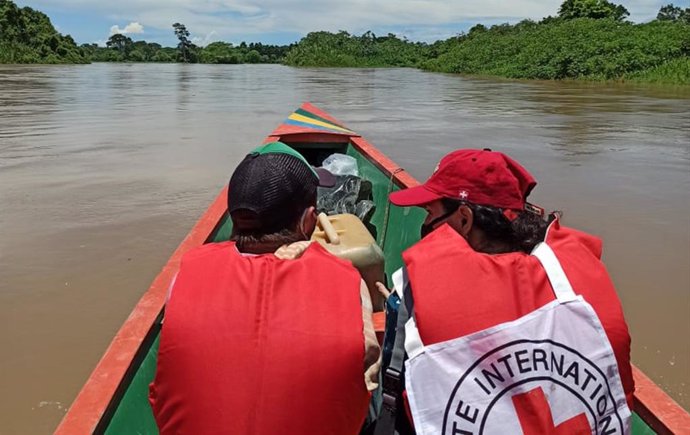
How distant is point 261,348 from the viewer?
1142 millimetres

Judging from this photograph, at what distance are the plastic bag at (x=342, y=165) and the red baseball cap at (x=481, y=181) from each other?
9.98 feet

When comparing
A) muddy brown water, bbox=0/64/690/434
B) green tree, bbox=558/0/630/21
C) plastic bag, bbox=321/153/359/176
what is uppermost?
green tree, bbox=558/0/630/21

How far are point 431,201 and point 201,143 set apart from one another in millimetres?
8637

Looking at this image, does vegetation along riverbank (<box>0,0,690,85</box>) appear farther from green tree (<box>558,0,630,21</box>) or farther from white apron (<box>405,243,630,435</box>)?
white apron (<box>405,243,630,435</box>)

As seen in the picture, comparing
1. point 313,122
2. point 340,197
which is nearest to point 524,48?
point 313,122

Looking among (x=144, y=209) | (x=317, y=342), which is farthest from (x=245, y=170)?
(x=144, y=209)

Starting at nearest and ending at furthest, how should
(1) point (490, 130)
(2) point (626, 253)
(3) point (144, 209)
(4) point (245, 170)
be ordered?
(4) point (245, 170) < (2) point (626, 253) < (3) point (144, 209) < (1) point (490, 130)

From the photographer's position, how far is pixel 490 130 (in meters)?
11.0

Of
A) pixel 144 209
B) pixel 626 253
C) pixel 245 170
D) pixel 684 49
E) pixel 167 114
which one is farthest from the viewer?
pixel 684 49

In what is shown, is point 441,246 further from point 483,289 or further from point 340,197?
point 340,197

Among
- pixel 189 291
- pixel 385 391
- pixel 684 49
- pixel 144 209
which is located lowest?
pixel 144 209

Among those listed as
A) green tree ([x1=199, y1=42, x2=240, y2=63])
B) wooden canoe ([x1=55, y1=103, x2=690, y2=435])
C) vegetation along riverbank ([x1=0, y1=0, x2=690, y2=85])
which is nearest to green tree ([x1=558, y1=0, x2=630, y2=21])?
vegetation along riverbank ([x1=0, y1=0, x2=690, y2=85])

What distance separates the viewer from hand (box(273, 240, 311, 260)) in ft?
4.15

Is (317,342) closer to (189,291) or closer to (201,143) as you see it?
(189,291)
